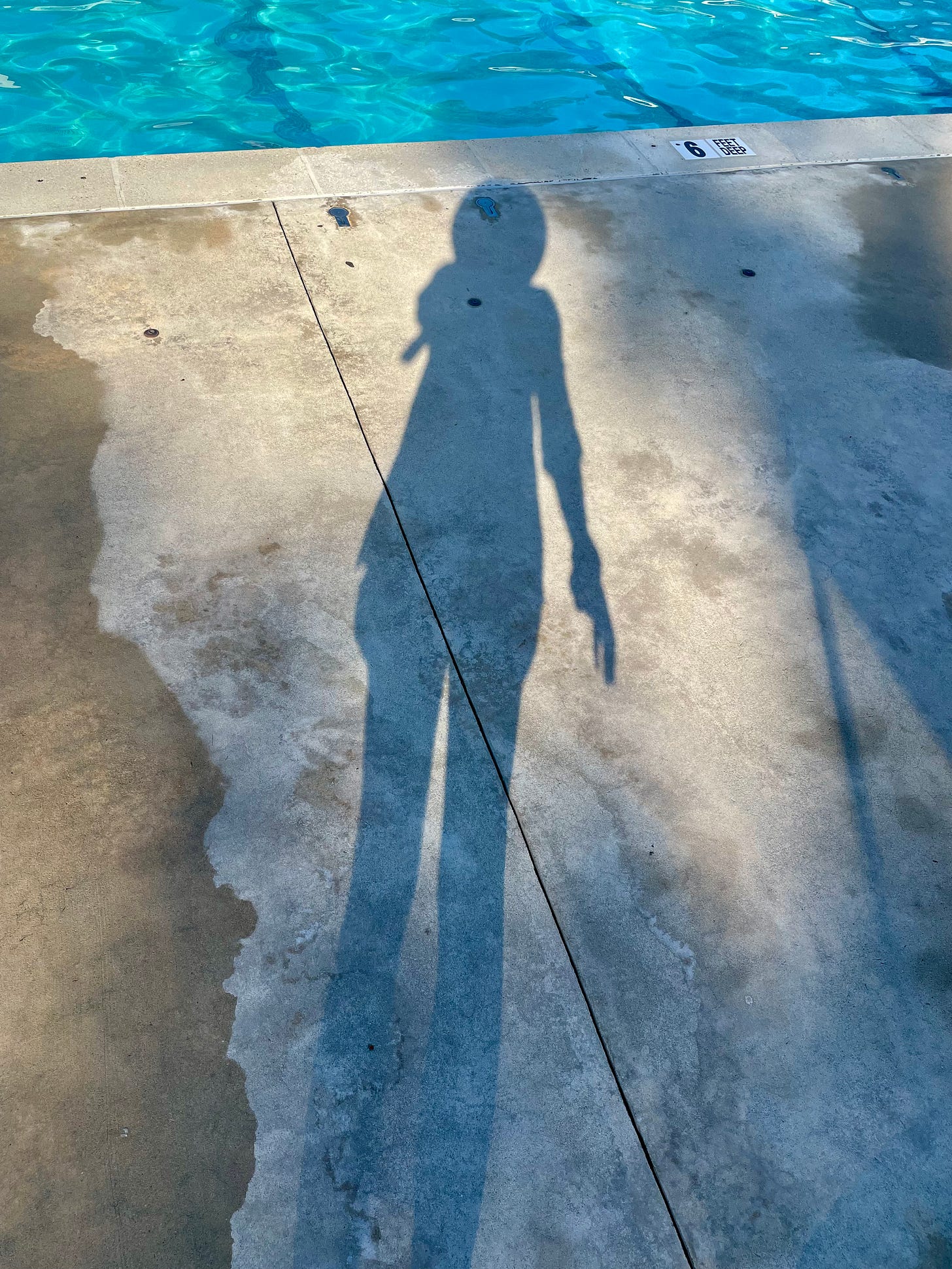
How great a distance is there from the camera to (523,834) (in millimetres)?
3994

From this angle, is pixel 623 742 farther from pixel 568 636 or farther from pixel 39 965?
pixel 39 965

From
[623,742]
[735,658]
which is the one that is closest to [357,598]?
[623,742]

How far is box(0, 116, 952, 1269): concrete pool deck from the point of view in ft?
10.5

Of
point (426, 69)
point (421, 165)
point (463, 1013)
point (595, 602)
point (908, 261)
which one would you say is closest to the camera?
point (463, 1013)

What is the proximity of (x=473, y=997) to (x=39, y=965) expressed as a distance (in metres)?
1.58

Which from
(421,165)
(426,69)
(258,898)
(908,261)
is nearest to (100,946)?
(258,898)

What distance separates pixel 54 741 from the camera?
411 centimetres

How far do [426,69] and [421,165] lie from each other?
3.75 meters

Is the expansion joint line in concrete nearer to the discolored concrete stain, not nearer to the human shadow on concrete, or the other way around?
the human shadow on concrete

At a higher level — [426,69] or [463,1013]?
[426,69]

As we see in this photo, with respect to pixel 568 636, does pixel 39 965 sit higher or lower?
lower

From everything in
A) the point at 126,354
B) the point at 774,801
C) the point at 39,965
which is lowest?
the point at 39,965

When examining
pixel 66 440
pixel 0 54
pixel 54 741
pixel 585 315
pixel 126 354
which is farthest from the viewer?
pixel 0 54

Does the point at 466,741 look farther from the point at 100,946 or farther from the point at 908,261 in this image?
the point at 908,261
